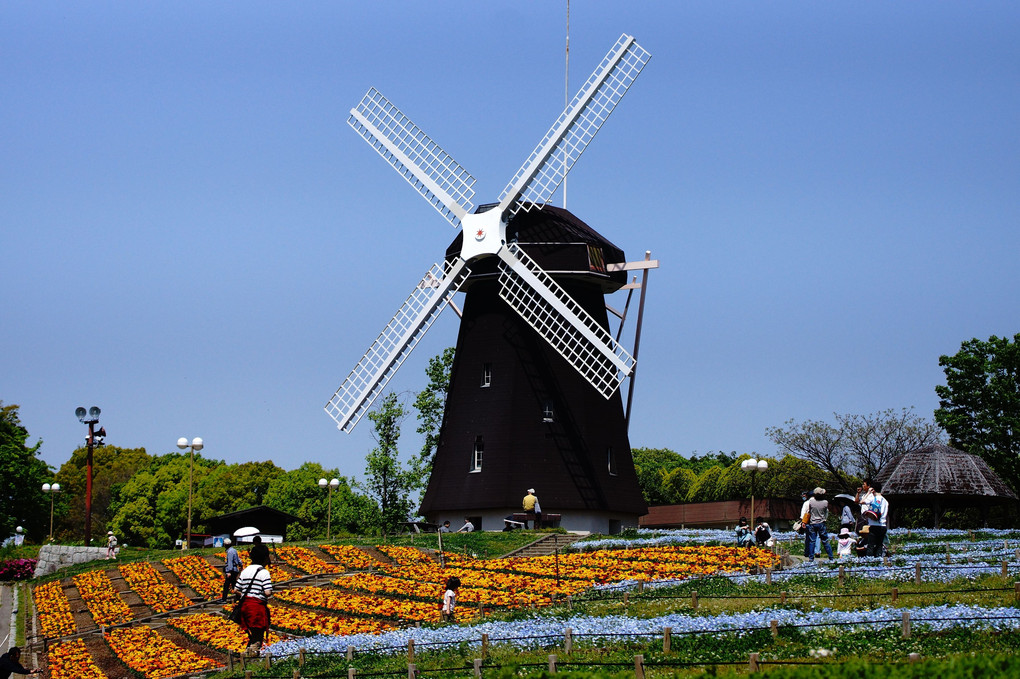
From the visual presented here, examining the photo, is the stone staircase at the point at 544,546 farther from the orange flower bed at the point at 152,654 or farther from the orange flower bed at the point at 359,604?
the orange flower bed at the point at 152,654

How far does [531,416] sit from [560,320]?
3239 millimetres

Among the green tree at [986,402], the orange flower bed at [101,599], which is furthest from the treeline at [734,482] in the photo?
the orange flower bed at [101,599]

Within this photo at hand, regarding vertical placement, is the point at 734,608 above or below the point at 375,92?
below

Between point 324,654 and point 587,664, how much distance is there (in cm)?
618

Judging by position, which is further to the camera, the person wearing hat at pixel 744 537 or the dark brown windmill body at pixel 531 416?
the dark brown windmill body at pixel 531 416

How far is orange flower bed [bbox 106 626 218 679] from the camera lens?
69.4 ft

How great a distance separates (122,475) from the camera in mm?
95000

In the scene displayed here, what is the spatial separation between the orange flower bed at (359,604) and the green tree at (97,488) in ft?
211

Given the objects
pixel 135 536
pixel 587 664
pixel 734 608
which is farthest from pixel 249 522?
pixel 135 536

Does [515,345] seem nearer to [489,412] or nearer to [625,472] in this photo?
[489,412]

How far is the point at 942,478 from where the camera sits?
128ft

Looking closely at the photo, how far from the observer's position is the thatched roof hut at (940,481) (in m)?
38.9

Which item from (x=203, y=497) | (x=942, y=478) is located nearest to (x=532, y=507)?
(x=942, y=478)

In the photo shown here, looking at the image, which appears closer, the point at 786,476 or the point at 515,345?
the point at 515,345
